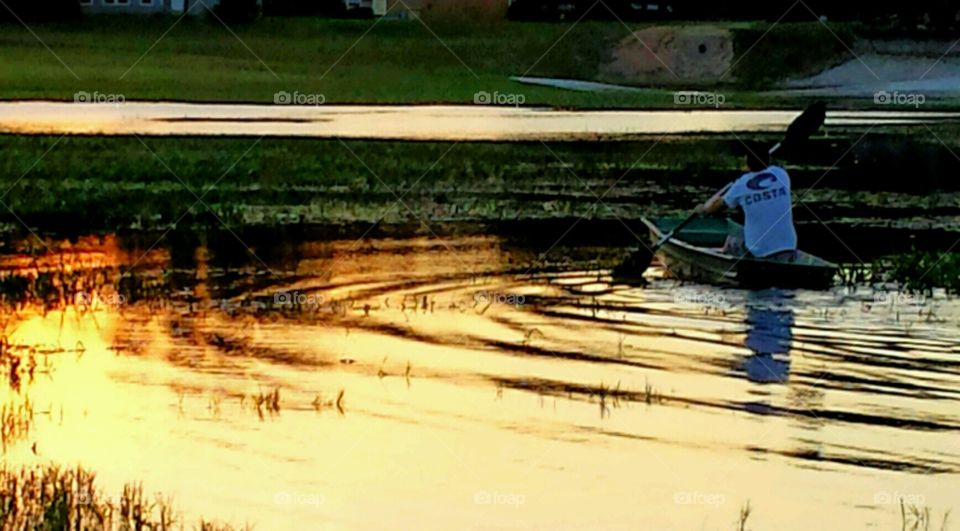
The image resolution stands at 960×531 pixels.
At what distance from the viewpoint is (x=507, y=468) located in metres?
12.1

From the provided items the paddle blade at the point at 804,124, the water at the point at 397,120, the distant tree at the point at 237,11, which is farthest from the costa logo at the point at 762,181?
the distant tree at the point at 237,11

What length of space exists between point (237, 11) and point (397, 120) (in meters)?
38.6

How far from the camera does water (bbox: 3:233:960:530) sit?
1141 cm

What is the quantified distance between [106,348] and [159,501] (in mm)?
5094

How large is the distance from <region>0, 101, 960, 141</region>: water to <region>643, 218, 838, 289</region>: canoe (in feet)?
63.1

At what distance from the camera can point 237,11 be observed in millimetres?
84500

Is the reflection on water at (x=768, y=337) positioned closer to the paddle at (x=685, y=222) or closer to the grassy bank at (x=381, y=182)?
the paddle at (x=685, y=222)

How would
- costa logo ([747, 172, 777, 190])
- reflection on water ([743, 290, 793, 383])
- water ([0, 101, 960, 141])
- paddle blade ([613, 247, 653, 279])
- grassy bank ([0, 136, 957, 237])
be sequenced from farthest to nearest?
water ([0, 101, 960, 141])
grassy bank ([0, 136, 957, 237])
paddle blade ([613, 247, 653, 279])
costa logo ([747, 172, 777, 190])
reflection on water ([743, 290, 793, 383])

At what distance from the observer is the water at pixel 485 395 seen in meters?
11.4

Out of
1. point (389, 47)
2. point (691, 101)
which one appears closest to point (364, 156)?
point (691, 101)

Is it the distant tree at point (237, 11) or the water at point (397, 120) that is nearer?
the water at point (397, 120)

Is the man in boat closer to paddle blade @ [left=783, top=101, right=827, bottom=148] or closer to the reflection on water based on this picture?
the reflection on water

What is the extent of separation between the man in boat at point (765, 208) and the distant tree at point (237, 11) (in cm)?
6571

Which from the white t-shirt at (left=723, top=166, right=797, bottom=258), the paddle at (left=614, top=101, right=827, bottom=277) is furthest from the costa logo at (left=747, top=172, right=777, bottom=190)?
the paddle at (left=614, top=101, right=827, bottom=277)
